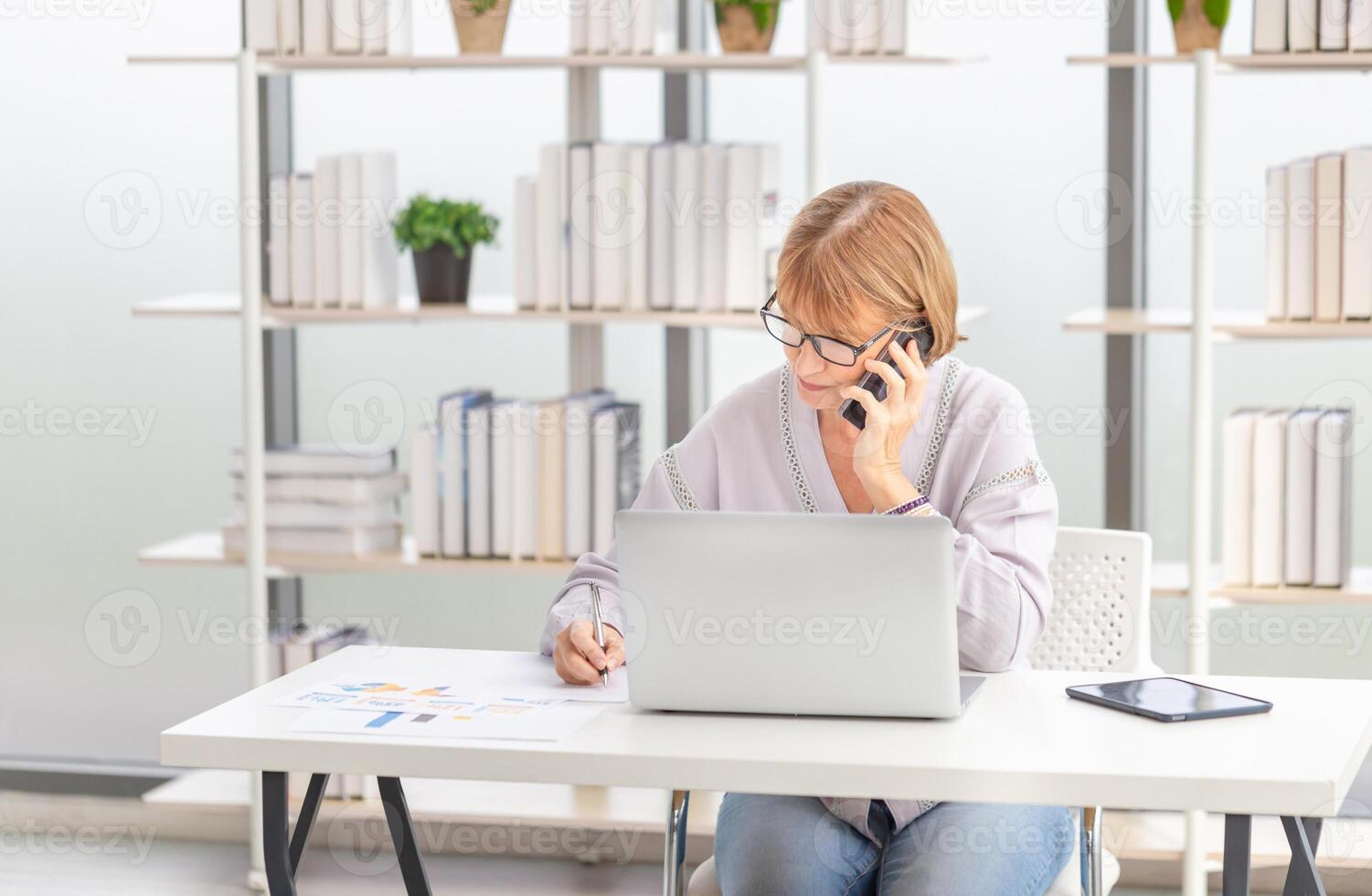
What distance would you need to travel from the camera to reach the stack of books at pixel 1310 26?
8.65ft

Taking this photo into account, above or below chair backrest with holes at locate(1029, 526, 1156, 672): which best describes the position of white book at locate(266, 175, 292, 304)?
above

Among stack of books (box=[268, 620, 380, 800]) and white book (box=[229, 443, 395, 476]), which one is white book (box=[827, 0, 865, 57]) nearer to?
white book (box=[229, 443, 395, 476])

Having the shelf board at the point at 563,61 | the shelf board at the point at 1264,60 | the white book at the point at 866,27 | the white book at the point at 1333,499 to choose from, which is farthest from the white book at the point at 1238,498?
the white book at the point at 866,27

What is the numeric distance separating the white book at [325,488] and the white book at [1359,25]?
191 cm

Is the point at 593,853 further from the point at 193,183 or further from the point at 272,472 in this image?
the point at 193,183

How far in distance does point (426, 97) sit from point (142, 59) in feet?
2.07

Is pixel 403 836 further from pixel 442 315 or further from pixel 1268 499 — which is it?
pixel 1268 499

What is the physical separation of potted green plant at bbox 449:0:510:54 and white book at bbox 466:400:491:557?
2.22 ft

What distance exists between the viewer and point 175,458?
11.5 ft

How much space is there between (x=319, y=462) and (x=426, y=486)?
0.72 feet

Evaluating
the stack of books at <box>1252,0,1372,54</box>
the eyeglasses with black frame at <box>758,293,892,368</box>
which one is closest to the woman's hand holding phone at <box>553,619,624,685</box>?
the eyeglasses with black frame at <box>758,293,892,368</box>

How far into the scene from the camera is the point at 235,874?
10.1 ft

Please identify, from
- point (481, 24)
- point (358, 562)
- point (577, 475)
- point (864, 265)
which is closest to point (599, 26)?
point (481, 24)

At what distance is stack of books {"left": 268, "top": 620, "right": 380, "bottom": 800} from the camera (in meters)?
3.05
